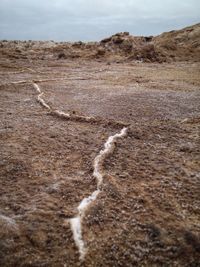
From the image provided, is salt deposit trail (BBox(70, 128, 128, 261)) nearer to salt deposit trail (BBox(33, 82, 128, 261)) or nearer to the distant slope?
salt deposit trail (BBox(33, 82, 128, 261))

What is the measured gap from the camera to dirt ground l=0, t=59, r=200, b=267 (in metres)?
2.36

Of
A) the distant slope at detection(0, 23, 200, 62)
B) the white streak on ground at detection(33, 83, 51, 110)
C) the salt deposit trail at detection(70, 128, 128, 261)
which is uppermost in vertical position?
the distant slope at detection(0, 23, 200, 62)

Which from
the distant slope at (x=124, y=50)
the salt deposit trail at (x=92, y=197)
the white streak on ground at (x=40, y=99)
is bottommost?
Result: the salt deposit trail at (x=92, y=197)

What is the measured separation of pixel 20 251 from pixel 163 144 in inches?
101

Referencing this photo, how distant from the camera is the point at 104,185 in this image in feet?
10.4

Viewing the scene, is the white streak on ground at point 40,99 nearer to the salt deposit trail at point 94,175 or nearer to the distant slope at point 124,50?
the salt deposit trail at point 94,175

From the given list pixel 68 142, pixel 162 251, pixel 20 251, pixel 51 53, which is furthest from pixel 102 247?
pixel 51 53

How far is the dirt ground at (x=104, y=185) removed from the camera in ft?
7.73

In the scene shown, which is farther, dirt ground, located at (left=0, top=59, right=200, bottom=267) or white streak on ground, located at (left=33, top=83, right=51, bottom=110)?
white streak on ground, located at (left=33, top=83, right=51, bottom=110)

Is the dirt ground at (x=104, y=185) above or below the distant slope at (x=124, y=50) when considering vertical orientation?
below

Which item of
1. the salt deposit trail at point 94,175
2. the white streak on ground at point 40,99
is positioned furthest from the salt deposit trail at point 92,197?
the white streak on ground at point 40,99

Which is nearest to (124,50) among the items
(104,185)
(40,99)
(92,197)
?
(40,99)

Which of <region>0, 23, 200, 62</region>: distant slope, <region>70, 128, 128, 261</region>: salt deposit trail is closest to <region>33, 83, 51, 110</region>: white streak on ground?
<region>70, 128, 128, 261</region>: salt deposit trail

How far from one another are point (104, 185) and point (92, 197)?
0.83ft
